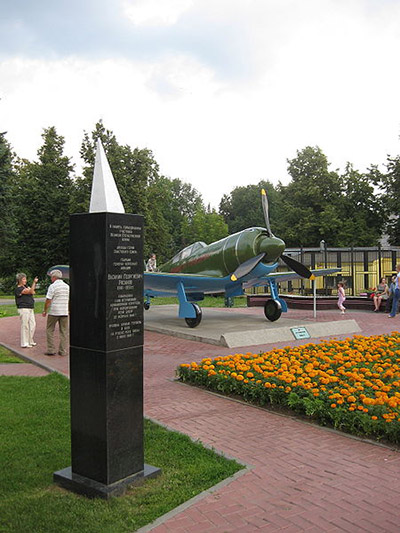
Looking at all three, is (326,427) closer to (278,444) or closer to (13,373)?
(278,444)

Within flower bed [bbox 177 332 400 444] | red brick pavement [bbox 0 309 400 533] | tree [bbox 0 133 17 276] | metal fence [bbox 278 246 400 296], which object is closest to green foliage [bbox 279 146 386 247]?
metal fence [bbox 278 246 400 296]

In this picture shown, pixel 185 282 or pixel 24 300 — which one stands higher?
pixel 185 282

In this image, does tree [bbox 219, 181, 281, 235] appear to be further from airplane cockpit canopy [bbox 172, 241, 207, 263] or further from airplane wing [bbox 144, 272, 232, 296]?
airplane wing [bbox 144, 272, 232, 296]

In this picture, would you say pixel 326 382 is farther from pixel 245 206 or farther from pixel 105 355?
pixel 245 206

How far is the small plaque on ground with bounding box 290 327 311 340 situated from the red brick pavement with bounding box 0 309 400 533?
525cm

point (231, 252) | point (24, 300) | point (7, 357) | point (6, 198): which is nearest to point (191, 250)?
point (231, 252)

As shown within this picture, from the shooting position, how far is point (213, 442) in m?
5.29

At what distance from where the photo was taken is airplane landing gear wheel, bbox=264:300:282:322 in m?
14.9

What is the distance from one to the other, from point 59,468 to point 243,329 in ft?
30.6

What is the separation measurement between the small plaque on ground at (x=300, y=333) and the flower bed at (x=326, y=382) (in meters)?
2.50

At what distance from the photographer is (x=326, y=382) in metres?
6.52

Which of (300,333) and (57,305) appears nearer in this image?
(57,305)

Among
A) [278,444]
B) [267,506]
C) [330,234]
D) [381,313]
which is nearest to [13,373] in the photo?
[278,444]

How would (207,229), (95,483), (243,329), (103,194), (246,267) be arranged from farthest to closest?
1. (207,229)
2. (246,267)
3. (243,329)
4. (103,194)
5. (95,483)
